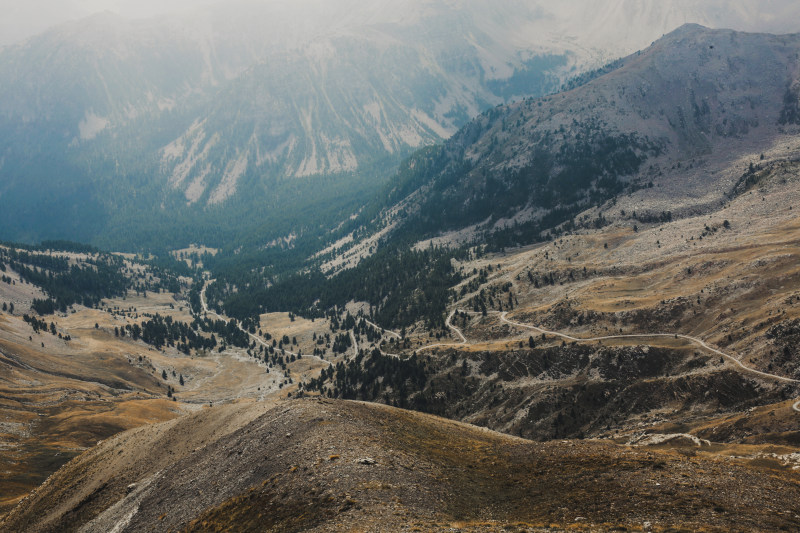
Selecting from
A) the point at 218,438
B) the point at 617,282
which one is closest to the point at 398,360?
the point at 617,282

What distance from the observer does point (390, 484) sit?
47.0 meters

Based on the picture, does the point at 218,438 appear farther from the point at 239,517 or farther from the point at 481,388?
the point at 481,388

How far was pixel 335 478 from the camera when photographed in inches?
1876

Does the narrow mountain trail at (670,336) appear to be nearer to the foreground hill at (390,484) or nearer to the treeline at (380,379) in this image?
the treeline at (380,379)

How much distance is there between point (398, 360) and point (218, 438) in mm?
114079

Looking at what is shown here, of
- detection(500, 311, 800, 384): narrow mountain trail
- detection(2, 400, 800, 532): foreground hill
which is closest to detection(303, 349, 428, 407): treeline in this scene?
detection(500, 311, 800, 384): narrow mountain trail

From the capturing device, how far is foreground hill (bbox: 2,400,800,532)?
1635 inches

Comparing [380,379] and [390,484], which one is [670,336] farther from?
[390,484]

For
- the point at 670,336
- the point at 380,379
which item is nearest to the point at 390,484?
the point at 670,336

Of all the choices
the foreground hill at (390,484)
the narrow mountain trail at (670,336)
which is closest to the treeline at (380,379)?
the narrow mountain trail at (670,336)

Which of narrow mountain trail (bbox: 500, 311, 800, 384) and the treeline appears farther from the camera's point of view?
the treeline

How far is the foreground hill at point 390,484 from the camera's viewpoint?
1635 inches

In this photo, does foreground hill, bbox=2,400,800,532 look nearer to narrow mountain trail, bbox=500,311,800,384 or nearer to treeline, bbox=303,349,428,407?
narrow mountain trail, bbox=500,311,800,384

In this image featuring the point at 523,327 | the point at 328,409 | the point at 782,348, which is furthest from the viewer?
the point at 523,327
